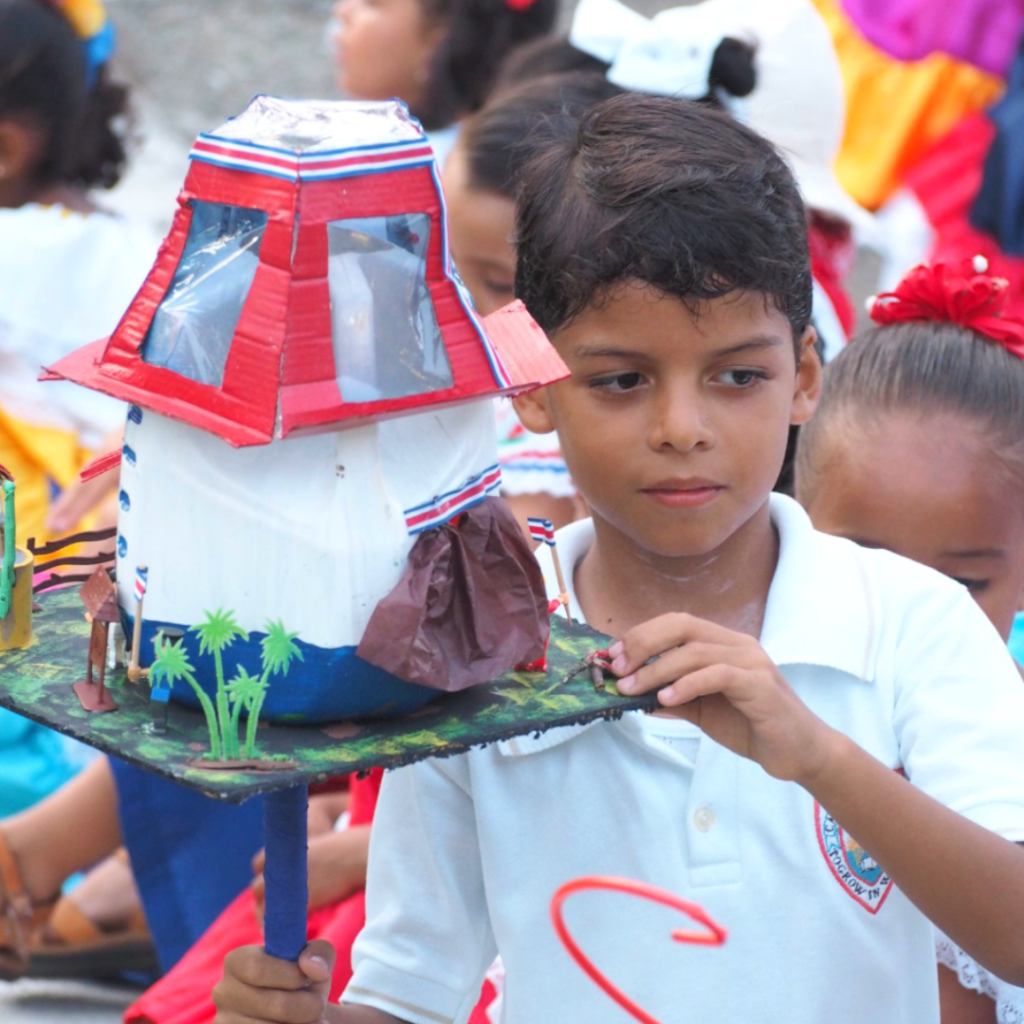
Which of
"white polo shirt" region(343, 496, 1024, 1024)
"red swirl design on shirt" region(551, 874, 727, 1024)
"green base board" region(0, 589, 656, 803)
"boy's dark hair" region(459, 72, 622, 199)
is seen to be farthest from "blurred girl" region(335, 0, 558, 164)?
"green base board" region(0, 589, 656, 803)

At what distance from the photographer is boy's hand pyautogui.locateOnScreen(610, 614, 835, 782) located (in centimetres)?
114

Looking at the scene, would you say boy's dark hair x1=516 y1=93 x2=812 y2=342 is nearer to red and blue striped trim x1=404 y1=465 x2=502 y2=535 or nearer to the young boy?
the young boy

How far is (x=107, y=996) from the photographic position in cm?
278

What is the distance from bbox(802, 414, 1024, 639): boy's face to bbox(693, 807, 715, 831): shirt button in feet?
1.87

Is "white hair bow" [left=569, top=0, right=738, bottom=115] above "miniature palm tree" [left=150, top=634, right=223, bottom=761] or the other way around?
above

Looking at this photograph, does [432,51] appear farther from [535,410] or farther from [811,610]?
[811,610]

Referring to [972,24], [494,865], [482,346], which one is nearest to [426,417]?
[482,346]

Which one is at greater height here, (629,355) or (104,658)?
(629,355)

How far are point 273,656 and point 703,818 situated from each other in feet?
1.64

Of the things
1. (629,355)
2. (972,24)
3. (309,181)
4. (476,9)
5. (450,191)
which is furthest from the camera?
(972,24)

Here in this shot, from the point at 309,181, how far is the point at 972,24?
387 centimetres

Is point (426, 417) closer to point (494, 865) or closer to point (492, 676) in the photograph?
point (492, 676)

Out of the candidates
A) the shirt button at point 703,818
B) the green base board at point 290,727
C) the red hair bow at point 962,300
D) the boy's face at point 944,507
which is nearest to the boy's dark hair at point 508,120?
the red hair bow at point 962,300

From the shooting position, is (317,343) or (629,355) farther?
(629,355)
